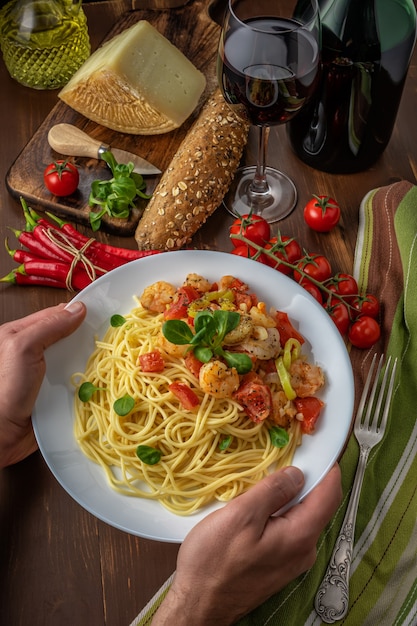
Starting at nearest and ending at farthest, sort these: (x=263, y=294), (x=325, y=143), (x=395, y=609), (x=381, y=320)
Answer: (x=395, y=609) → (x=263, y=294) → (x=381, y=320) → (x=325, y=143)

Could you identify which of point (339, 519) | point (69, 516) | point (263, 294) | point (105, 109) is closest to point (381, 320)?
point (263, 294)

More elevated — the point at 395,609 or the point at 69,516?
the point at 69,516

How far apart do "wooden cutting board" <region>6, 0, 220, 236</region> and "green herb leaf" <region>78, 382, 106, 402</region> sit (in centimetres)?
94

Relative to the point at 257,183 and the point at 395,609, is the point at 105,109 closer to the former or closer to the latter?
the point at 257,183

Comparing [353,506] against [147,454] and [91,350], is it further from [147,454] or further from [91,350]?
[91,350]

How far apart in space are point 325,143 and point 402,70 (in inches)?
18.0

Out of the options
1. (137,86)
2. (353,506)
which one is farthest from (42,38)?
(353,506)

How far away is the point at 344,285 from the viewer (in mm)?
2688

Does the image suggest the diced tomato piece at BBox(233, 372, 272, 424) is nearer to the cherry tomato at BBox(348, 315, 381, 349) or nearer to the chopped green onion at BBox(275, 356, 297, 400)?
the chopped green onion at BBox(275, 356, 297, 400)

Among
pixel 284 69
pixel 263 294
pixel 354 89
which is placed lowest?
pixel 263 294

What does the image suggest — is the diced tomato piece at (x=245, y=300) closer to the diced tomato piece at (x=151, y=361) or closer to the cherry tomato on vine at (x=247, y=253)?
the diced tomato piece at (x=151, y=361)

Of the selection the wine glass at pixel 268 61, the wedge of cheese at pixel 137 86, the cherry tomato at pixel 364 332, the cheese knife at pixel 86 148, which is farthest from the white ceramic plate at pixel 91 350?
the wedge of cheese at pixel 137 86

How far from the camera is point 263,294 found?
2426 millimetres

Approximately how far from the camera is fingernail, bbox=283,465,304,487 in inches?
77.4
